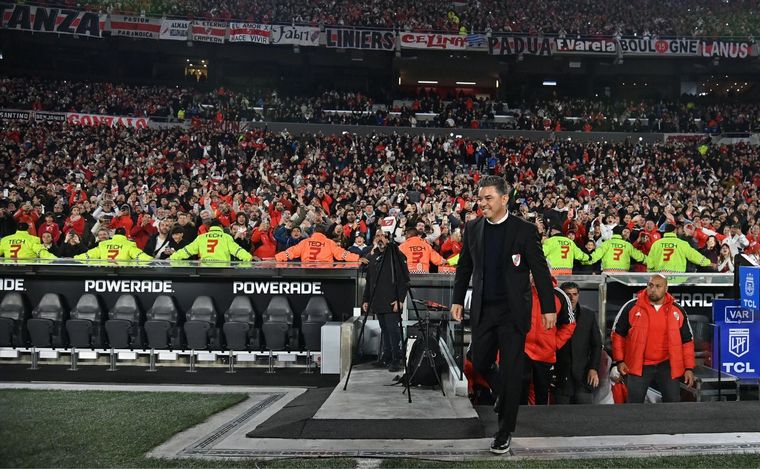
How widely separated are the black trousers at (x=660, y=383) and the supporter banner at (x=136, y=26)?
1410 inches

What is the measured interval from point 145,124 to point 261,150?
9.24 metres

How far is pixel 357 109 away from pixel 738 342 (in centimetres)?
3115

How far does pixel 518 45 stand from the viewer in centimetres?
3919

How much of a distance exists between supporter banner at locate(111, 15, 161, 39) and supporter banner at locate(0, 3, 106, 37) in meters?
0.93

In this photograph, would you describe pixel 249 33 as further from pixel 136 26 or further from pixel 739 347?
pixel 739 347

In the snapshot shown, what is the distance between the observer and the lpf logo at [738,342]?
7824 mm

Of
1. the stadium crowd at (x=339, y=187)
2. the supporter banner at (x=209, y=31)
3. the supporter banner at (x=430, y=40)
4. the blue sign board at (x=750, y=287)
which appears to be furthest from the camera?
the supporter banner at (x=430, y=40)

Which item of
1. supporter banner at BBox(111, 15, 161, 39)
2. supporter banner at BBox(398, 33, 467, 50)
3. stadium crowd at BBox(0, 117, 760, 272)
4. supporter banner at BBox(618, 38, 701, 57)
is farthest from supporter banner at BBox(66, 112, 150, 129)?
supporter banner at BBox(618, 38, 701, 57)

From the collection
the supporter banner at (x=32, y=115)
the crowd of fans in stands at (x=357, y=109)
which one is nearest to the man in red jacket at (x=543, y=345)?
the crowd of fans in stands at (x=357, y=109)

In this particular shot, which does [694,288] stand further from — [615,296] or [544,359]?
[544,359]

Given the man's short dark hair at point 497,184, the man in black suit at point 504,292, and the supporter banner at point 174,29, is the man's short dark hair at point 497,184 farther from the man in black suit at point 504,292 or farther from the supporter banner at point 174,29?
the supporter banner at point 174,29

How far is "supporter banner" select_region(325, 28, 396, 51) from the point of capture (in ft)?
127

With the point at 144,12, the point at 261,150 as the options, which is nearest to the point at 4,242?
the point at 261,150

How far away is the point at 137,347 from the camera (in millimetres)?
10906
